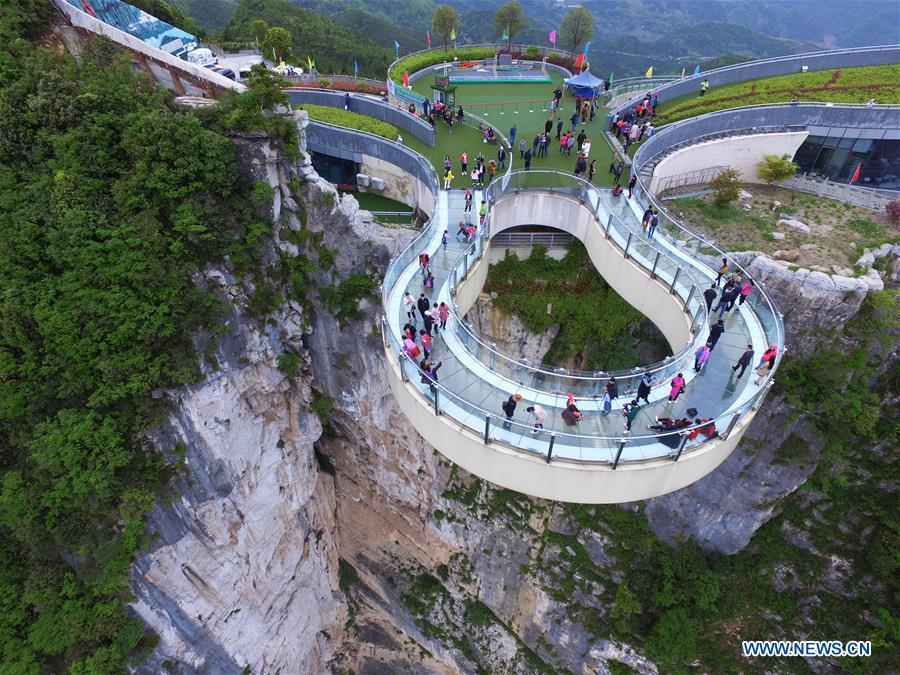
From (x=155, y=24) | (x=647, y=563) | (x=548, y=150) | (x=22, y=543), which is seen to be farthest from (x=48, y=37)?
(x=647, y=563)

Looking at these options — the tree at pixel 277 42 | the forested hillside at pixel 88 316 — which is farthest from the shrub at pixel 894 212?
the tree at pixel 277 42

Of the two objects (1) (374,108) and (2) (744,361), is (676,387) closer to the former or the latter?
(2) (744,361)

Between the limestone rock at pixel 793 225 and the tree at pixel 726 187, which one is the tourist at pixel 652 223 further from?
the limestone rock at pixel 793 225

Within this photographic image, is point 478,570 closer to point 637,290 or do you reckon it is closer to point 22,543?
point 637,290

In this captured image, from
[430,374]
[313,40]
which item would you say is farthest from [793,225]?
[313,40]

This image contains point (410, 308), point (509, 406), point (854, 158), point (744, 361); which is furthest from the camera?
point (854, 158)

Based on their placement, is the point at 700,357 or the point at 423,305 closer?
the point at 700,357

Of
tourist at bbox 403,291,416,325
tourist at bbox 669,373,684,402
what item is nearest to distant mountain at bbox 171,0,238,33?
tourist at bbox 403,291,416,325
